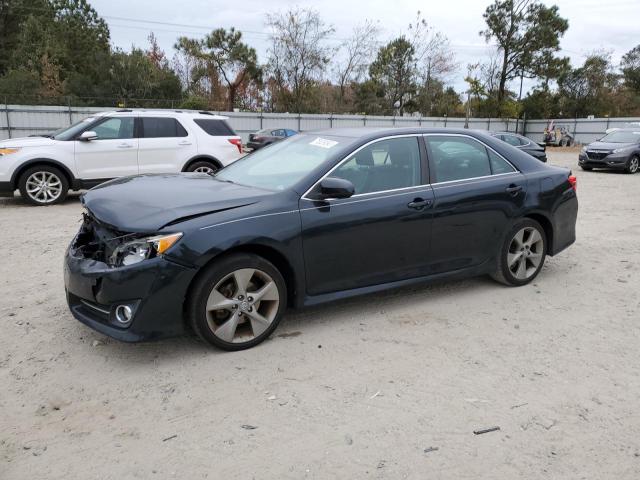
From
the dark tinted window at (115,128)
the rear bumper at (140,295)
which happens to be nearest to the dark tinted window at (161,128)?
the dark tinted window at (115,128)

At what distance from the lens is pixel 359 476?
262 centimetres

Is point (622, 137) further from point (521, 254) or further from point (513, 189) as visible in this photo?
point (513, 189)

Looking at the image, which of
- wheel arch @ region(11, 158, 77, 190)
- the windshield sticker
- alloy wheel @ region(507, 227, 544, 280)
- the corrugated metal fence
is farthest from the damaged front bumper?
the corrugated metal fence

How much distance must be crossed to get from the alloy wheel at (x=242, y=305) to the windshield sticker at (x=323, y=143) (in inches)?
52.2

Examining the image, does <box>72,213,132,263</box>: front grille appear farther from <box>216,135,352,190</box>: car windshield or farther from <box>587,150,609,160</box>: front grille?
<box>587,150,609,160</box>: front grille

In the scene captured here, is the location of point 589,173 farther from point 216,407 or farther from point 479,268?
point 216,407

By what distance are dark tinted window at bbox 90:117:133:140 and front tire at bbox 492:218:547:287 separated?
25.1 feet

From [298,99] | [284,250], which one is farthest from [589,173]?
[298,99]

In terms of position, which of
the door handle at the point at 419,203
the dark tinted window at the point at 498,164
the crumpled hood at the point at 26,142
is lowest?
the door handle at the point at 419,203

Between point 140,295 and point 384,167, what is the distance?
7.19 feet

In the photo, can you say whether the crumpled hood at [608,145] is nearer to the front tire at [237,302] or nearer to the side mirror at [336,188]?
the side mirror at [336,188]

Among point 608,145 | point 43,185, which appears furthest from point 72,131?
point 608,145

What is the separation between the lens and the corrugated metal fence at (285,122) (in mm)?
25188

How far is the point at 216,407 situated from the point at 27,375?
4.30ft
